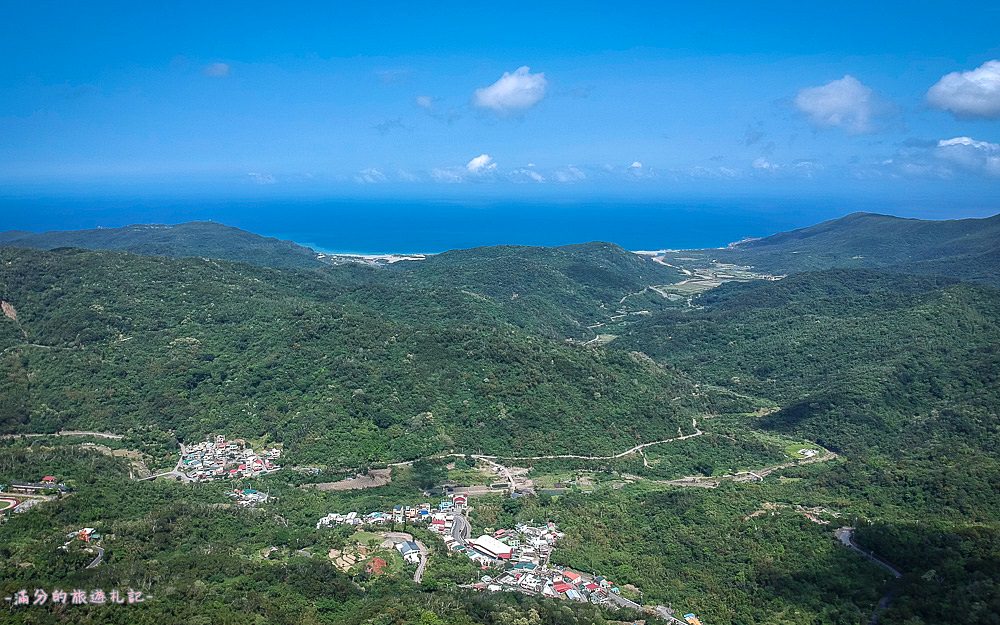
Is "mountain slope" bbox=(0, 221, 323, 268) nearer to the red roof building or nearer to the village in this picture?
the village

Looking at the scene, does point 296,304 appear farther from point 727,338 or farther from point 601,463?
point 727,338

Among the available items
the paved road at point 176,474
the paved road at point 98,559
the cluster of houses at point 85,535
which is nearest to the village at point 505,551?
the cluster of houses at point 85,535

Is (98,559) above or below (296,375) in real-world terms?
below

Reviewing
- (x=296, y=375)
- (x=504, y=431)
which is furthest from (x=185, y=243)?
(x=504, y=431)

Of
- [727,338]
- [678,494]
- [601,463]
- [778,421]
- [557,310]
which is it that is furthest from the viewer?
[557,310]

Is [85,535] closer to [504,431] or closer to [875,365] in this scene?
[504,431]

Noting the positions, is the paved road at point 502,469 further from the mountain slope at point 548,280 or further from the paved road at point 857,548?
the mountain slope at point 548,280

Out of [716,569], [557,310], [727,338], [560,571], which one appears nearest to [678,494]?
[716,569]
